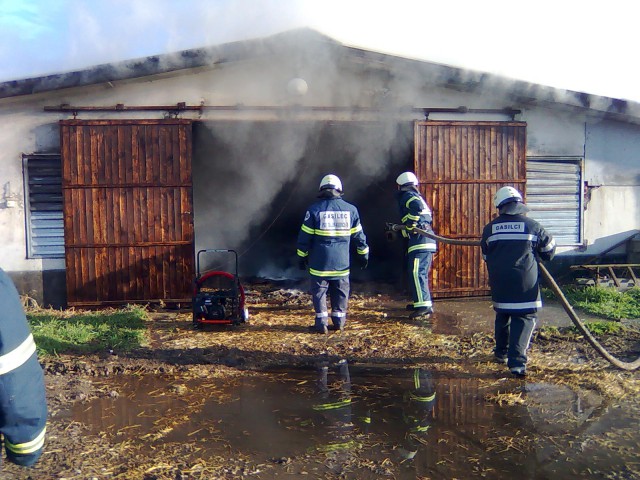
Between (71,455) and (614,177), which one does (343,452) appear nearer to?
(71,455)

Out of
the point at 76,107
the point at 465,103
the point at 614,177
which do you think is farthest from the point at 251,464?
the point at 614,177

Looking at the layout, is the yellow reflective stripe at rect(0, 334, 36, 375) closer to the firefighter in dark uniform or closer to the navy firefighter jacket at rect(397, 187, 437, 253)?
the firefighter in dark uniform

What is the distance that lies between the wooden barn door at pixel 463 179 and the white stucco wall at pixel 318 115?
0.35m

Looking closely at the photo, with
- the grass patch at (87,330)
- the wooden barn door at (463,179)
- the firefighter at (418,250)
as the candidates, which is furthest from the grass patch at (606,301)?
the grass patch at (87,330)

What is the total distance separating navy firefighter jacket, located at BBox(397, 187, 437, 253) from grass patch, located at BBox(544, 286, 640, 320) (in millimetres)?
2535

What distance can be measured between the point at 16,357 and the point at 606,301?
8.35 m

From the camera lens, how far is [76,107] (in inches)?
336

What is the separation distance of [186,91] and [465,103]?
15.2 feet

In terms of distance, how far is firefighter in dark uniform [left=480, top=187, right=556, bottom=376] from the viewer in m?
5.19

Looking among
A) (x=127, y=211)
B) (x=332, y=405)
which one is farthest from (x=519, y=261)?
(x=127, y=211)

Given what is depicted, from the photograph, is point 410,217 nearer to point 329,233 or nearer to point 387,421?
point 329,233

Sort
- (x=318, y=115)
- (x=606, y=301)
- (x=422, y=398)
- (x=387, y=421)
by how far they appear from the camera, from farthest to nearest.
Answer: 1. (x=318, y=115)
2. (x=606, y=301)
3. (x=422, y=398)
4. (x=387, y=421)

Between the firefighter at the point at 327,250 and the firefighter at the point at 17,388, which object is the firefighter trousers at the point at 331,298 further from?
the firefighter at the point at 17,388

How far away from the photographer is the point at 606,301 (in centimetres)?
844
